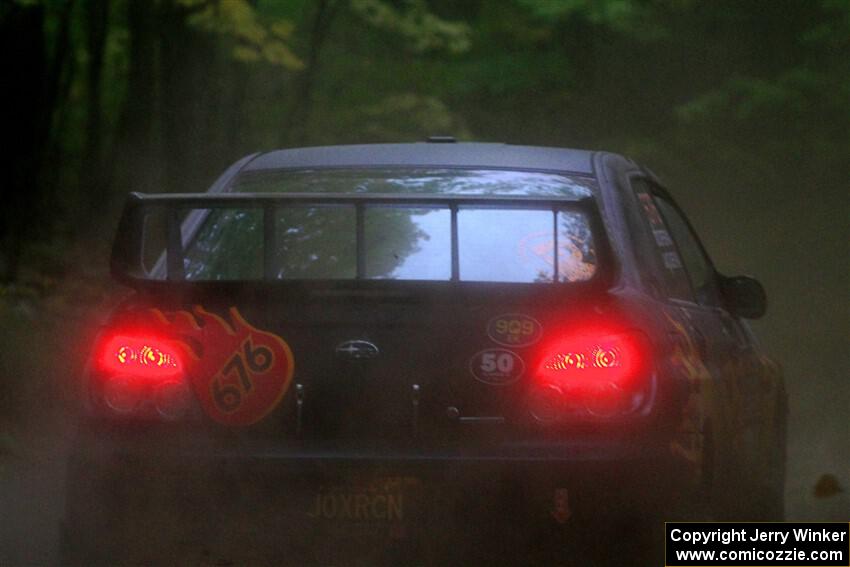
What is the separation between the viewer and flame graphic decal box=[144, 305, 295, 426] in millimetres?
4902

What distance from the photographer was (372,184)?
581 cm

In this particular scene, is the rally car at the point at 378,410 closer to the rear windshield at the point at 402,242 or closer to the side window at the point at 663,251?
the rear windshield at the point at 402,242

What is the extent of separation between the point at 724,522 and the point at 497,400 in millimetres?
1218

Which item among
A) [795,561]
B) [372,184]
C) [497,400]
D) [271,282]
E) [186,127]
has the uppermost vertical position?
[186,127]

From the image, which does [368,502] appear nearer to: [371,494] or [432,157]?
[371,494]

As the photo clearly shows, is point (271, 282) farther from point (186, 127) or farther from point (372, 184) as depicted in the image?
point (186, 127)

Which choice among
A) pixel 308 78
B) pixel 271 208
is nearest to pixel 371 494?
pixel 271 208

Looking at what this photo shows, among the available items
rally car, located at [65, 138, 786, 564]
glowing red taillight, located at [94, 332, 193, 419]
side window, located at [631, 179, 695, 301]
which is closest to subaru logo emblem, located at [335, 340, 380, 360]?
rally car, located at [65, 138, 786, 564]

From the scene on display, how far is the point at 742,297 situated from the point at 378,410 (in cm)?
245

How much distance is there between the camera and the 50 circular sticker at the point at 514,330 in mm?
4922

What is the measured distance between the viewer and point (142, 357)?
4.97 metres

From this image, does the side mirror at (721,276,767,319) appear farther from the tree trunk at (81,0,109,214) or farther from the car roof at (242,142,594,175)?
the tree trunk at (81,0,109,214)

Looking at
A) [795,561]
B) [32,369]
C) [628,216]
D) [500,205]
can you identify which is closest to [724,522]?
[795,561]

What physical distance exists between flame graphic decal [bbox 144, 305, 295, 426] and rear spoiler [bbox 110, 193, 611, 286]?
0.44 feet
